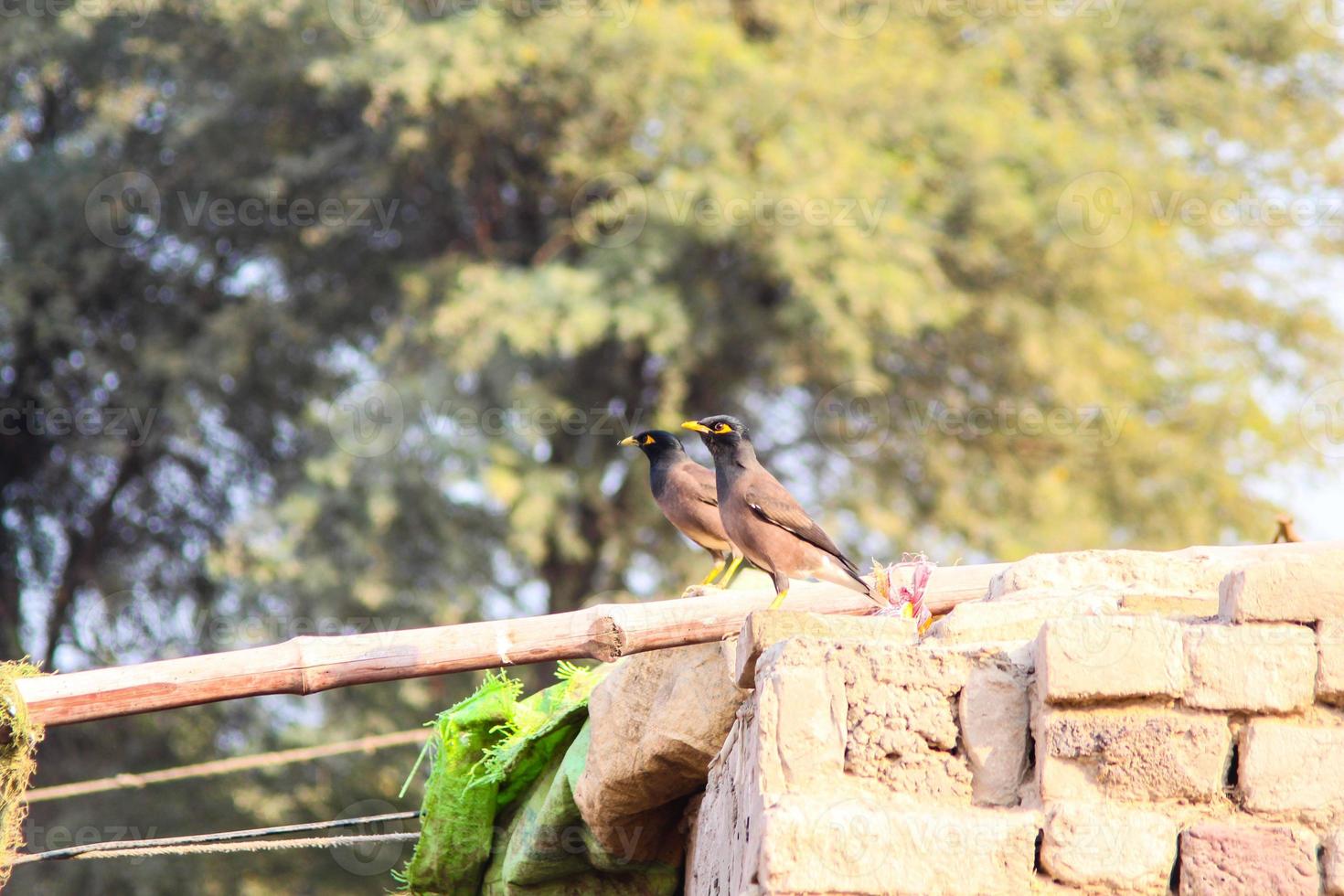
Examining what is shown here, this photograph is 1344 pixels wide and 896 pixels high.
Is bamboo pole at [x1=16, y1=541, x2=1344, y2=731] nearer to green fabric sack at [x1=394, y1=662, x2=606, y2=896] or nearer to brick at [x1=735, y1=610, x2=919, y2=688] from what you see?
brick at [x1=735, y1=610, x2=919, y2=688]

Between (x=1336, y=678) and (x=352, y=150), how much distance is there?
13.3m

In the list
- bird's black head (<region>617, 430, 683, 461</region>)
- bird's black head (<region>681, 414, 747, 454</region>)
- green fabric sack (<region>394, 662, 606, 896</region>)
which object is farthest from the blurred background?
green fabric sack (<region>394, 662, 606, 896</region>)

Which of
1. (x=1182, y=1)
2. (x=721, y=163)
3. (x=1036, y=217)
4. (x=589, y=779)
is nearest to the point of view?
(x=589, y=779)

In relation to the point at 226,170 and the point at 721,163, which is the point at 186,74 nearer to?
the point at 226,170

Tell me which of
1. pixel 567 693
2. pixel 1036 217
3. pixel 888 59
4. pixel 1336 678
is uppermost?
pixel 1336 678

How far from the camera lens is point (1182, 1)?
54.7ft

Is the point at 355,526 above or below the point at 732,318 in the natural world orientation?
below

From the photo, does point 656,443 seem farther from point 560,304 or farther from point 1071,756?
point 560,304

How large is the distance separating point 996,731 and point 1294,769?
0.58 metres

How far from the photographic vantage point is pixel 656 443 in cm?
752

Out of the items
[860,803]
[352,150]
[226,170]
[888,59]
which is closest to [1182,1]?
[888,59]

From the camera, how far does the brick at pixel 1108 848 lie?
3055 millimetres

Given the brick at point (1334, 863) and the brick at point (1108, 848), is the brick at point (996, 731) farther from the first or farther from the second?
the brick at point (1334, 863)

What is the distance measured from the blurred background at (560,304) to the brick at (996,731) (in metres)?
10.1
